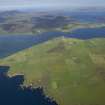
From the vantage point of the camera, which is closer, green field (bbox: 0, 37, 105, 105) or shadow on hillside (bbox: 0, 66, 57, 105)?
shadow on hillside (bbox: 0, 66, 57, 105)

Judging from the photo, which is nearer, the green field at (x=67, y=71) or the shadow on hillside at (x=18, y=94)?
the shadow on hillside at (x=18, y=94)

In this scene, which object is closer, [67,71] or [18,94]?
[18,94]

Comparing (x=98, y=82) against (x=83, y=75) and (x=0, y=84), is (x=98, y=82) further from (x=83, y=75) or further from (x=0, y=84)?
(x=0, y=84)

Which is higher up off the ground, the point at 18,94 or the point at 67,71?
the point at 18,94

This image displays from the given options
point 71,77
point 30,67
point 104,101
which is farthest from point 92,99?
point 30,67
